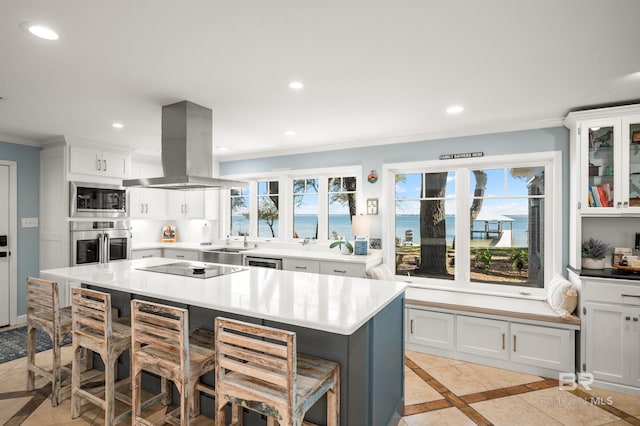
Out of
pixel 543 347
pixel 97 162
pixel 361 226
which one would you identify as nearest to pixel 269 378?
pixel 543 347

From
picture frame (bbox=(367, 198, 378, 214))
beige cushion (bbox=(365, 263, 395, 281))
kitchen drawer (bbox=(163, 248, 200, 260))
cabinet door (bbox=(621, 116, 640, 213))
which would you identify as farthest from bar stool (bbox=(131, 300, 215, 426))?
cabinet door (bbox=(621, 116, 640, 213))

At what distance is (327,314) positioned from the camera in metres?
1.80

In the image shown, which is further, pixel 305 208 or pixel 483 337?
pixel 305 208

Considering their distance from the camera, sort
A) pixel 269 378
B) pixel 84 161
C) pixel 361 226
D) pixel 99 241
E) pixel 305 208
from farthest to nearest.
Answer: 1. pixel 305 208
2. pixel 99 241
3. pixel 84 161
4. pixel 361 226
5. pixel 269 378

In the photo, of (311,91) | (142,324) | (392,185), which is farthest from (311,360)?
(392,185)

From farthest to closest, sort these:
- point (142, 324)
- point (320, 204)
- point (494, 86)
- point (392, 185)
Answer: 1. point (320, 204)
2. point (392, 185)
3. point (494, 86)
4. point (142, 324)

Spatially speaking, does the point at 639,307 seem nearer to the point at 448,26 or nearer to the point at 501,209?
the point at 501,209

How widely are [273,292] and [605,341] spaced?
285cm

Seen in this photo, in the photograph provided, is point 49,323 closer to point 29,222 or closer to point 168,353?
point 168,353

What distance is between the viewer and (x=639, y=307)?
9.29 ft

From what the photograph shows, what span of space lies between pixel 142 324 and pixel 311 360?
1017 mm

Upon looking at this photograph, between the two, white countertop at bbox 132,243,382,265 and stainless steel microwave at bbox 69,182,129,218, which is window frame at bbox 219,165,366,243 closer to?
white countertop at bbox 132,243,382,265

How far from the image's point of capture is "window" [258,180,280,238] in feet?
18.5

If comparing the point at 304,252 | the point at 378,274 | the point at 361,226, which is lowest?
the point at 378,274
